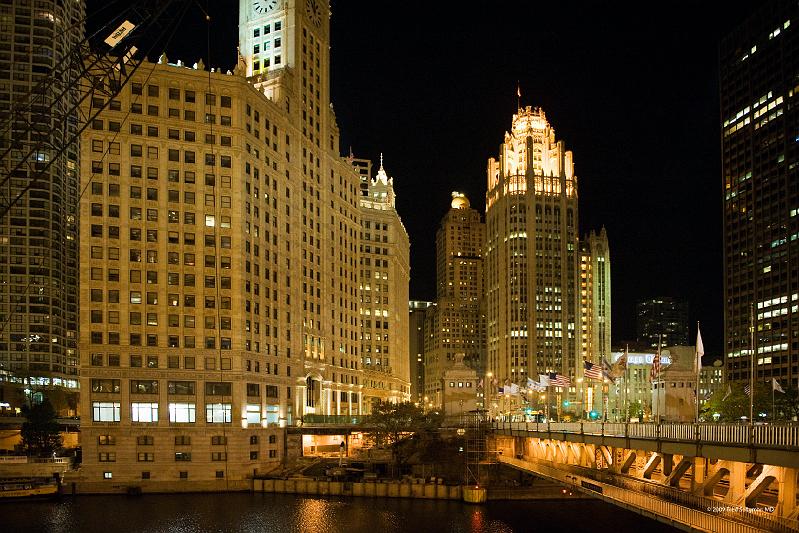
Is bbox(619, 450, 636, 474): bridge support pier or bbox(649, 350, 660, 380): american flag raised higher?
bbox(649, 350, 660, 380): american flag

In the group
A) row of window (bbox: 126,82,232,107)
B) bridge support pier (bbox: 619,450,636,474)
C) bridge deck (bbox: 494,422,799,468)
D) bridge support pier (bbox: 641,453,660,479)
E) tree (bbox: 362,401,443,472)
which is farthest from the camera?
tree (bbox: 362,401,443,472)

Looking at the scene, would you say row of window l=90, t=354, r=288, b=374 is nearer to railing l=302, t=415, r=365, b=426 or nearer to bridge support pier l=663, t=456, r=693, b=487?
railing l=302, t=415, r=365, b=426

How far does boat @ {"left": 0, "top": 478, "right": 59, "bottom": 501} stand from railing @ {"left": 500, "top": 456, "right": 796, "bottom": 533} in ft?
235

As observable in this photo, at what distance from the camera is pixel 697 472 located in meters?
50.8

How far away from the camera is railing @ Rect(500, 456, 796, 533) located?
40625mm

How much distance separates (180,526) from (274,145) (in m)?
68.2

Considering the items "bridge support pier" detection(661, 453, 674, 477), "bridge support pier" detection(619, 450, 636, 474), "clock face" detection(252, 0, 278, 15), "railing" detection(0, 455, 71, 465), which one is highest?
Result: "clock face" detection(252, 0, 278, 15)

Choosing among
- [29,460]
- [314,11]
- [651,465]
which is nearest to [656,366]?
[651,465]

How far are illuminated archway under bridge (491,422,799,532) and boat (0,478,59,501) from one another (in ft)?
224

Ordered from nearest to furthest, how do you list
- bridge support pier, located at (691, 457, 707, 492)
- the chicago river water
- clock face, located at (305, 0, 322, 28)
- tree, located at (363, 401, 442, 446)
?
1. bridge support pier, located at (691, 457, 707, 492)
2. the chicago river water
3. tree, located at (363, 401, 442, 446)
4. clock face, located at (305, 0, 322, 28)

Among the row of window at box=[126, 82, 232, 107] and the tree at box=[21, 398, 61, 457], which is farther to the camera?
the tree at box=[21, 398, 61, 457]

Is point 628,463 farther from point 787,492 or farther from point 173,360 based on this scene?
point 173,360

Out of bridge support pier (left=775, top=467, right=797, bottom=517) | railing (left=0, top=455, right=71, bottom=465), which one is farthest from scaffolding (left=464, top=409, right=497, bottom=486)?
bridge support pier (left=775, top=467, right=797, bottom=517)

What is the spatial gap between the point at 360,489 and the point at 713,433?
6890 centimetres
